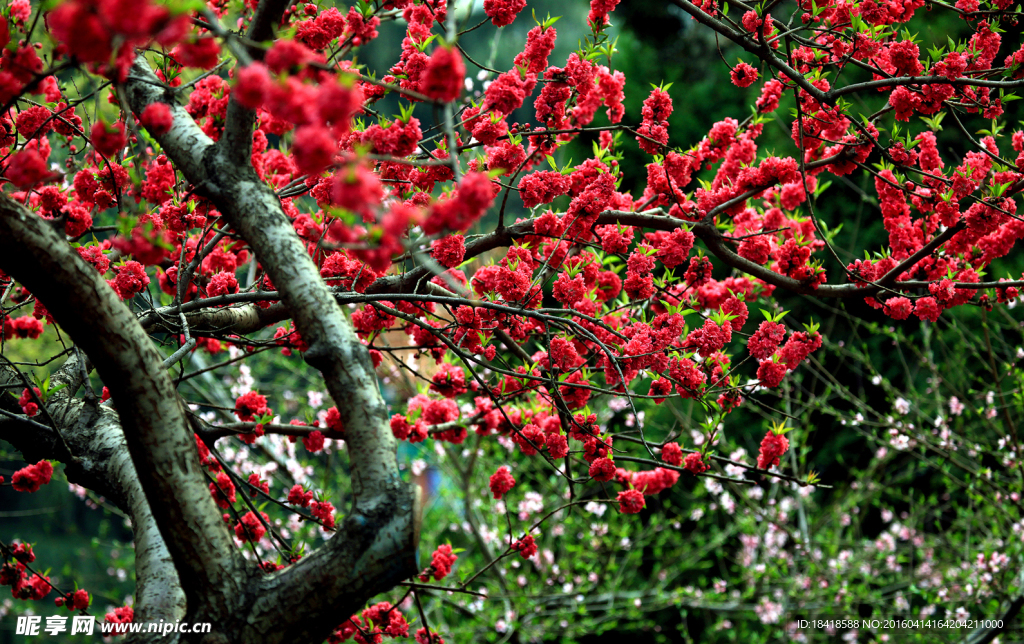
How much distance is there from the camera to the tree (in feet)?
5.20

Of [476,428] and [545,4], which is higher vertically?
A: [545,4]

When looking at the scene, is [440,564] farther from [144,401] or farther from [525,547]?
[144,401]

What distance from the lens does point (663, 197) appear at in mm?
3143

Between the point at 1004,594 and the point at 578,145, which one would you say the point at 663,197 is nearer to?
the point at 1004,594

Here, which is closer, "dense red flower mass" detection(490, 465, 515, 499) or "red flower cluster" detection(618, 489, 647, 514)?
"red flower cluster" detection(618, 489, 647, 514)

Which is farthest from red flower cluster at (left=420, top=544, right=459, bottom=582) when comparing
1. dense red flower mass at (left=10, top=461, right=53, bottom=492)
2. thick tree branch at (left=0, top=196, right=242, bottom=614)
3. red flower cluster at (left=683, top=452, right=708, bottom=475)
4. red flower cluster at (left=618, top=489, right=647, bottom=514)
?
dense red flower mass at (left=10, top=461, right=53, bottom=492)

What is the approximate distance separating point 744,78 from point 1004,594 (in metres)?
3.52

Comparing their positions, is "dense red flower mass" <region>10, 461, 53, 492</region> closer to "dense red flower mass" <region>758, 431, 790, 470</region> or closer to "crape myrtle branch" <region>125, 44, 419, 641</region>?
"crape myrtle branch" <region>125, 44, 419, 641</region>

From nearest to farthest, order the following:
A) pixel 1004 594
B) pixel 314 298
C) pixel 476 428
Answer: pixel 314 298 → pixel 476 428 → pixel 1004 594

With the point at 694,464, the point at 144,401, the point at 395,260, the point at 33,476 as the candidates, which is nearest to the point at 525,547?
the point at 694,464

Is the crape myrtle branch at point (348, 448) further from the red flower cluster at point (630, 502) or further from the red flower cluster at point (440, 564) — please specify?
the red flower cluster at point (630, 502)

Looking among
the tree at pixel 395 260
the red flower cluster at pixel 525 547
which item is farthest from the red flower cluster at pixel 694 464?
the red flower cluster at pixel 525 547

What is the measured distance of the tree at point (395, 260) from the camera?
158cm

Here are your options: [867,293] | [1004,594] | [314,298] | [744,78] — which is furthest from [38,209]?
[1004,594]
